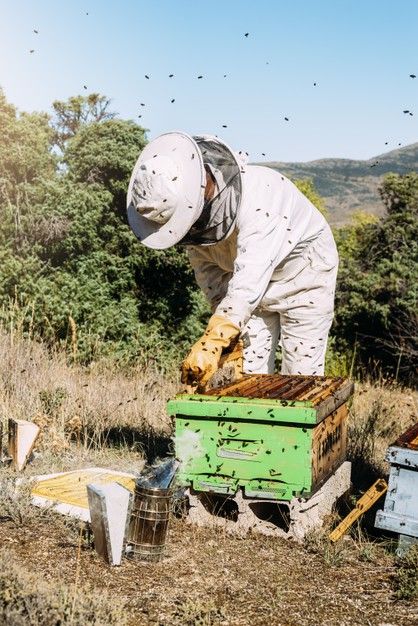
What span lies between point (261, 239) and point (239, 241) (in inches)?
5.4

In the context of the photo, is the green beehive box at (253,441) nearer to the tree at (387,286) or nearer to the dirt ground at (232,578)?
the dirt ground at (232,578)

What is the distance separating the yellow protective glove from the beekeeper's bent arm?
0.30ft

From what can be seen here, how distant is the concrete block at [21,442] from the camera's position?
5168mm

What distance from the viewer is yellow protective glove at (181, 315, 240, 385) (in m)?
3.95

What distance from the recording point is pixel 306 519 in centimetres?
411

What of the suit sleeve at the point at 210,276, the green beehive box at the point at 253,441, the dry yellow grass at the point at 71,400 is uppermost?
the suit sleeve at the point at 210,276

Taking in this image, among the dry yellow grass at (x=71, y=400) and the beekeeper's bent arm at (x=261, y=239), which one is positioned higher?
the beekeeper's bent arm at (x=261, y=239)

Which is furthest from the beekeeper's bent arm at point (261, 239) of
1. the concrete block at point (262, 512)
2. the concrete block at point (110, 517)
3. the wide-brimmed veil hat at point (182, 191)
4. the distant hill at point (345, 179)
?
the distant hill at point (345, 179)

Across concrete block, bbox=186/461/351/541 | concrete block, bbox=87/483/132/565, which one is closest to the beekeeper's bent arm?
concrete block, bbox=186/461/351/541

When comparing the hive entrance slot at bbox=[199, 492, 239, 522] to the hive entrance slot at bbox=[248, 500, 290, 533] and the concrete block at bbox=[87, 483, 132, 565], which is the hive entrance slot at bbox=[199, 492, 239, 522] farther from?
the concrete block at bbox=[87, 483, 132, 565]

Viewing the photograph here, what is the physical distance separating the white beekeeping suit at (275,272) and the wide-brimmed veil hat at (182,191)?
0.14 m

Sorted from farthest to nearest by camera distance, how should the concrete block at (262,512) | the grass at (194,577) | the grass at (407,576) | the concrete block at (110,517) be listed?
the concrete block at (262,512), the concrete block at (110,517), the grass at (407,576), the grass at (194,577)

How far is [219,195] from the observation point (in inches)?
171

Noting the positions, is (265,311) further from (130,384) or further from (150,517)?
(130,384)
